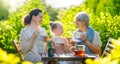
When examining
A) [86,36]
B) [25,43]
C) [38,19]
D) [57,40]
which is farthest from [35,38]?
[86,36]

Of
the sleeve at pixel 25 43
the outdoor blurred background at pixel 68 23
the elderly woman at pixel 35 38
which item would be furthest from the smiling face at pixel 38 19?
the outdoor blurred background at pixel 68 23

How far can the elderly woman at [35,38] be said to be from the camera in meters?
5.60

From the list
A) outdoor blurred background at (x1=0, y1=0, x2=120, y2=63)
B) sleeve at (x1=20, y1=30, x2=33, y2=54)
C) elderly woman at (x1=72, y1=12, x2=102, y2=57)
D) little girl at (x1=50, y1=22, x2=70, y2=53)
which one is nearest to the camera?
sleeve at (x1=20, y1=30, x2=33, y2=54)

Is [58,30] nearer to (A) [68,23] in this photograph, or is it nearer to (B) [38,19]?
(B) [38,19]

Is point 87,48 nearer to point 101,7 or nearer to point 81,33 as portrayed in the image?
point 81,33

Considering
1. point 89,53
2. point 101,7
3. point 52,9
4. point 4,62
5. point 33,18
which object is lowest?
point 52,9

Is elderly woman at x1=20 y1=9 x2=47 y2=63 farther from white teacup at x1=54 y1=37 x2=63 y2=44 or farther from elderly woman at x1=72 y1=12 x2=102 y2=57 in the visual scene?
elderly woman at x1=72 y1=12 x2=102 y2=57

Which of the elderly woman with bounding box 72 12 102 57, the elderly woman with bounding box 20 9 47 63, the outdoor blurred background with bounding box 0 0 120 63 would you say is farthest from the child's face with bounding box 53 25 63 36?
the outdoor blurred background with bounding box 0 0 120 63

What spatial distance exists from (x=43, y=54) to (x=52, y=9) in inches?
1746

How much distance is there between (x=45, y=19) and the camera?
1116 centimetres

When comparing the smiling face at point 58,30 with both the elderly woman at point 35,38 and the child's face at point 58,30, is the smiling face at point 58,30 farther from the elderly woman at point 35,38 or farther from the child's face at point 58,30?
the elderly woman at point 35,38

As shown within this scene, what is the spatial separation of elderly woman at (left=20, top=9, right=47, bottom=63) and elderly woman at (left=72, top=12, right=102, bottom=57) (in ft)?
1.64

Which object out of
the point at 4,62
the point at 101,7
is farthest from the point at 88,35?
the point at 101,7

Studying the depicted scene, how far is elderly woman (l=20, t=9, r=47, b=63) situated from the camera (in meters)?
5.60
